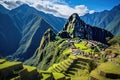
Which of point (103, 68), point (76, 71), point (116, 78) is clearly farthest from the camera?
point (76, 71)

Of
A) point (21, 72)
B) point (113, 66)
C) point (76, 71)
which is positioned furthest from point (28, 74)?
point (76, 71)

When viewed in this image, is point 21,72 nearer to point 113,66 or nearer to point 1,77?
point 1,77

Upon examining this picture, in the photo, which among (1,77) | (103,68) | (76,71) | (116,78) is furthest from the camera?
(76,71)

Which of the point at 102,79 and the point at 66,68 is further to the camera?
the point at 66,68

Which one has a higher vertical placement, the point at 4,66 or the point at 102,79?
the point at 4,66

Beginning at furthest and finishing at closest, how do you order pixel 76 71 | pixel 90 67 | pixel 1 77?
pixel 76 71 → pixel 90 67 → pixel 1 77

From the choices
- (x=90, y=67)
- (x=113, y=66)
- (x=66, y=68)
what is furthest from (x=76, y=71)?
(x=113, y=66)

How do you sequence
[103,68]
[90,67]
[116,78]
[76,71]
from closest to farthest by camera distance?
1. [116,78]
2. [103,68]
3. [90,67]
4. [76,71]

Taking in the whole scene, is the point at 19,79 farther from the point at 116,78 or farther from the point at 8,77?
the point at 116,78

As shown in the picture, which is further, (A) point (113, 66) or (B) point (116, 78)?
(A) point (113, 66)
